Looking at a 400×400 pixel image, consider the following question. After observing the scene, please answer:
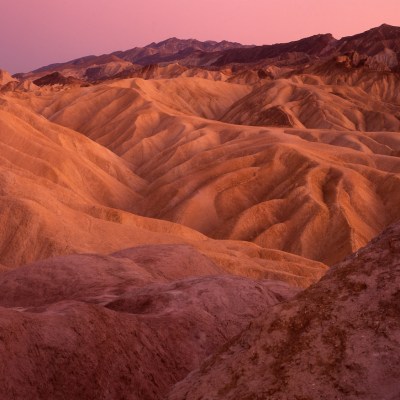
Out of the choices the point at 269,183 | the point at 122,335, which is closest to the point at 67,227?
the point at 122,335

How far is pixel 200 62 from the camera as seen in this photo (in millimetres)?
132500

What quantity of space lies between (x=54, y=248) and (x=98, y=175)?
15183 millimetres

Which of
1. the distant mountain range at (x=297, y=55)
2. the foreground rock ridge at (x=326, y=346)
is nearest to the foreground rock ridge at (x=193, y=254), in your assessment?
the foreground rock ridge at (x=326, y=346)

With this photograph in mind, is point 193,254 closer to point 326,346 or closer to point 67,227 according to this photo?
point 67,227

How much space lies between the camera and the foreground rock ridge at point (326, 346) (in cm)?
350

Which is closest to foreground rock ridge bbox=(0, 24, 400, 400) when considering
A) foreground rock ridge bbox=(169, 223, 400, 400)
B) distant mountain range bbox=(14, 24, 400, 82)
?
foreground rock ridge bbox=(169, 223, 400, 400)

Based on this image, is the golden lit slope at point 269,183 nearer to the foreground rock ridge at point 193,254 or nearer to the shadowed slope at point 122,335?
the foreground rock ridge at point 193,254

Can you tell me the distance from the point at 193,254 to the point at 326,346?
7.95 m

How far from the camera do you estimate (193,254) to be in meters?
11.6

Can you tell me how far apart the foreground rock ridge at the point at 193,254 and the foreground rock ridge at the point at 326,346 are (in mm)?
11

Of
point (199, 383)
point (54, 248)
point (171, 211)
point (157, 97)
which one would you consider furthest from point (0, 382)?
point (157, 97)

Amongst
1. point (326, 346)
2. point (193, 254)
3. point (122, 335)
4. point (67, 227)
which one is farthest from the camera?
point (67, 227)

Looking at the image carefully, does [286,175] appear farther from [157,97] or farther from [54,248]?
[157,97]

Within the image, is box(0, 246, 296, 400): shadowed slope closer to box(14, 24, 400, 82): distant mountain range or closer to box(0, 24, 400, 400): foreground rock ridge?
box(0, 24, 400, 400): foreground rock ridge
